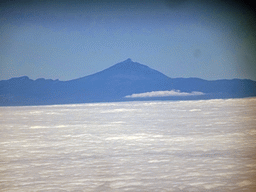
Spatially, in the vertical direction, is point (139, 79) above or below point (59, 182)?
above

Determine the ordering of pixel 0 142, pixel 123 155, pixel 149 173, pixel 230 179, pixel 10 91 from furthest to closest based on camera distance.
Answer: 1. pixel 10 91
2. pixel 0 142
3. pixel 123 155
4. pixel 149 173
5. pixel 230 179

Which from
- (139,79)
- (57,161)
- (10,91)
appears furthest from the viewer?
(139,79)

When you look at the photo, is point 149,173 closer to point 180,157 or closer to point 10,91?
point 180,157

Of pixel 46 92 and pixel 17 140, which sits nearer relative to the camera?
pixel 17 140

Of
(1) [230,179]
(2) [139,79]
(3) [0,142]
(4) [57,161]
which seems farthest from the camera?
(2) [139,79]

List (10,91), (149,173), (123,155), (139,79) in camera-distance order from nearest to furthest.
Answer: (149,173) < (123,155) < (10,91) < (139,79)

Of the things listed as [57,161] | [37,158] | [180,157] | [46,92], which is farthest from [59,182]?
[46,92]

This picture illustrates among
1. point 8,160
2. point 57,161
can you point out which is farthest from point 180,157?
point 8,160

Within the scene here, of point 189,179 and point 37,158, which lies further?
point 37,158

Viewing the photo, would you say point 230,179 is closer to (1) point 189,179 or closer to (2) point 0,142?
(1) point 189,179
